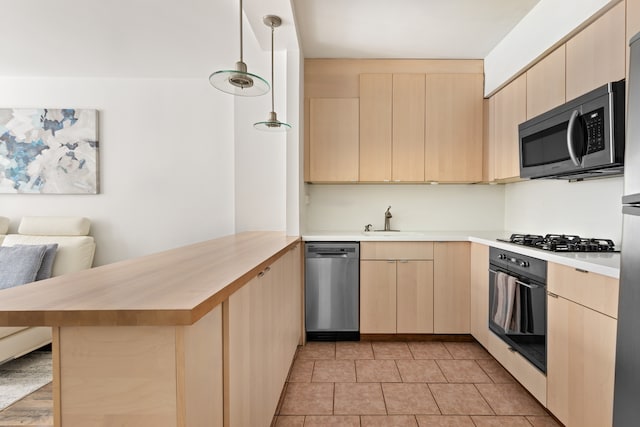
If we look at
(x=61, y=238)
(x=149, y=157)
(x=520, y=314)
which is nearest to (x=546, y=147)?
(x=520, y=314)

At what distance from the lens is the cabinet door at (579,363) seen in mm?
1439

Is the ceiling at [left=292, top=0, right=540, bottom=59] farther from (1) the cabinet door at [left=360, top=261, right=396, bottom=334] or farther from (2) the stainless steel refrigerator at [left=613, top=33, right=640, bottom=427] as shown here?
(1) the cabinet door at [left=360, top=261, right=396, bottom=334]

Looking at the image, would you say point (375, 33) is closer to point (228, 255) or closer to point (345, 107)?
point (345, 107)

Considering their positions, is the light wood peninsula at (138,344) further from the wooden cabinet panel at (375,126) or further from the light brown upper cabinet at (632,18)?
the wooden cabinet panel at (375,126)

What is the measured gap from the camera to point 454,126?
128 inches

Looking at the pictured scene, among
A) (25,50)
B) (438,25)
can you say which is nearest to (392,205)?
(438,25)

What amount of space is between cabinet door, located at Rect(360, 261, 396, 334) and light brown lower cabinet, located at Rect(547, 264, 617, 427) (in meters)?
1.30

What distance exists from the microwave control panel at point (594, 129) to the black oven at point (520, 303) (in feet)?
2.11

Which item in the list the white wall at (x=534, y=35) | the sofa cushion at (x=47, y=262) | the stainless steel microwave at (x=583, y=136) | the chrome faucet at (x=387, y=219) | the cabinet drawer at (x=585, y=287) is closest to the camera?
the cabinet drawer at (x=585, y=287)

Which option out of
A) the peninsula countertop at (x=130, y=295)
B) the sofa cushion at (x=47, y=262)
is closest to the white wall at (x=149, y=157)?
the sofa cushion at (x=47, y=262)

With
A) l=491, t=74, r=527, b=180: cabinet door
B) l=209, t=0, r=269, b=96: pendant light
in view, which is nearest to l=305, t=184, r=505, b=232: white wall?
l=491, t=74, r=527, b=180: cabinet door

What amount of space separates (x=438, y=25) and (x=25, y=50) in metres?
3.62

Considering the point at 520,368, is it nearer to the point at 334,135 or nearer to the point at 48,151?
the point at 334,135

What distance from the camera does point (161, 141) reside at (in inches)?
142
